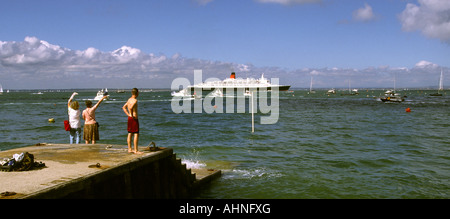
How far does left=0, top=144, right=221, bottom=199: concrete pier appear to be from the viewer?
17.0ft

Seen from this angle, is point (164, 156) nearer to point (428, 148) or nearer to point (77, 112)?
point (77, 112)

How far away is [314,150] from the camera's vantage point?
56.1 feet

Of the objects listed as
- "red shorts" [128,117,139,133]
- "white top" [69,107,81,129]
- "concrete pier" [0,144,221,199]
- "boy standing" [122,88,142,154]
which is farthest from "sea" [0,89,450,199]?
"white top" [69,107,81,129]

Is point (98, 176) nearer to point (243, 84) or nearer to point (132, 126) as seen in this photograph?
point (132, 126)

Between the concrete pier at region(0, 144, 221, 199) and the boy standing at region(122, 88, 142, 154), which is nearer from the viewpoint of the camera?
the concrete pier at region(0, 144, 221, 199)

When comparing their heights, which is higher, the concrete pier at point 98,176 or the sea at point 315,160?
the concrete pier at point 98,176

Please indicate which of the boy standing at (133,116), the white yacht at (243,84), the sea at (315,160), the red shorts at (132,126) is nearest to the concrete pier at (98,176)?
the boy standing at (133,116)

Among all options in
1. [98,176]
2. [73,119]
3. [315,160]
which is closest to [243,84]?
[315,160]

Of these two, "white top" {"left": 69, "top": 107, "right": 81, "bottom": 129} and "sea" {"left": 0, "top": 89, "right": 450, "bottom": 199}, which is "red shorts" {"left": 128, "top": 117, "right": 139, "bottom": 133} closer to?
"sea" {"left": 0, "top": 89, "right": 450, "bottom": 199}

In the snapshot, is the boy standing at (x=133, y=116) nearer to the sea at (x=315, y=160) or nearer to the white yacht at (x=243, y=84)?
the sea at (x=315, y=160)

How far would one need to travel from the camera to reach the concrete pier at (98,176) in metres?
5.18
